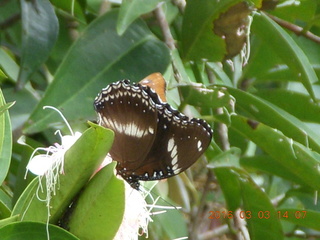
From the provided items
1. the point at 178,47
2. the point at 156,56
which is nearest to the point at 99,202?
the point at 156,56

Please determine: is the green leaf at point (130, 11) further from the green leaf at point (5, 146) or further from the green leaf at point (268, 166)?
the green leaf at point (268, 166)

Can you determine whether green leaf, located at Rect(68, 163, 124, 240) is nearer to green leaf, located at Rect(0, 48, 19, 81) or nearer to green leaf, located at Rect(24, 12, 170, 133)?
green leaf, located at Rect(24, 12, 170, 133)

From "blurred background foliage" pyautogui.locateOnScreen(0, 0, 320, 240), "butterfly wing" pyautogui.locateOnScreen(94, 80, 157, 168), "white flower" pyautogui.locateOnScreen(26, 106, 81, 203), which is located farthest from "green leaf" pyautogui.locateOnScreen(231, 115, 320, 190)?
"white flower" pyautogui.locateOnScreen(26, 106, 81, 203)

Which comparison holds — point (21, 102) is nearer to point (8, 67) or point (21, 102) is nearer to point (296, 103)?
point (8, 67)

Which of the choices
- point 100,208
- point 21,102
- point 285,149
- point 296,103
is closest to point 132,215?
point 100,208

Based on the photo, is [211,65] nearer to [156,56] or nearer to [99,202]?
[156,56]
